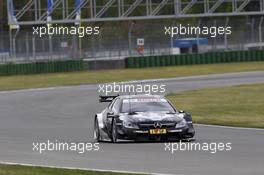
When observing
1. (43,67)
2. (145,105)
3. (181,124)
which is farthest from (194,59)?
(181,124)

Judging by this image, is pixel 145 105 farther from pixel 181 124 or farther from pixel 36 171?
pixel 36 171

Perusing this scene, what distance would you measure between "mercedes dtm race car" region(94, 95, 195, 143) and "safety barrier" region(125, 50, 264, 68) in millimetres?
38290

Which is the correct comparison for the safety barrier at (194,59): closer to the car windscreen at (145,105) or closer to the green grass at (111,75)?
the green grass at (111,75)

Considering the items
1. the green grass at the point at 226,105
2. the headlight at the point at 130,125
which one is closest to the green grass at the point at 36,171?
the headlight at the point at 130,125

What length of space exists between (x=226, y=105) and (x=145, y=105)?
1087 centimetres

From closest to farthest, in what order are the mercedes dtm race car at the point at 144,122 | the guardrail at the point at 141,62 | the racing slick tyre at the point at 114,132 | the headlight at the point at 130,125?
the mercedes dtm race car at the point at 144,122 → the headlight at the point at 130,125 → the racing slick tyre at the point at 114,132 → the guardrail at the point at 141,62

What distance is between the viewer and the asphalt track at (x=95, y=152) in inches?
523

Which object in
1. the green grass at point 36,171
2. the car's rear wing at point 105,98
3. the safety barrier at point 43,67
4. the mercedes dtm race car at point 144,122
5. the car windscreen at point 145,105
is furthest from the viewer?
the safety barrier at point 43,67

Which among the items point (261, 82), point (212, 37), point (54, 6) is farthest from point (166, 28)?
point (261, 82)

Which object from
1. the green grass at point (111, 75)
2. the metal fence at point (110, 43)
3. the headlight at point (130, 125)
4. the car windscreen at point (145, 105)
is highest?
the car windscreen at point (145, 105)

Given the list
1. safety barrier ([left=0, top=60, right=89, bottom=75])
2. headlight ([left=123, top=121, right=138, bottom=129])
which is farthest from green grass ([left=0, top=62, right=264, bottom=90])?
headlight ([left=123, top=121, right=138, bottom=129])

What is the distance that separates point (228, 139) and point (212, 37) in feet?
146

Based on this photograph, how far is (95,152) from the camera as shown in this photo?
15836 mm

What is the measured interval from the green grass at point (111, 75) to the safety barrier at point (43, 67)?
0.48 m
